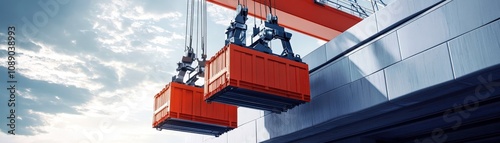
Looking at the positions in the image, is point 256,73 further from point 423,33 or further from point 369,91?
point 423,33

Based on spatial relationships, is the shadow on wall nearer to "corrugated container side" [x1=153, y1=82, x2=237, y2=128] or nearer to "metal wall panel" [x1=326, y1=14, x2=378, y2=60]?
"metal wall panel" [x1=326, y1=14, x2=378, y2=60]

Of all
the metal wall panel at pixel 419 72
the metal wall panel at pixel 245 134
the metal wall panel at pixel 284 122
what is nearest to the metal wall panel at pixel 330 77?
the metal wall panel at pixel 284 122

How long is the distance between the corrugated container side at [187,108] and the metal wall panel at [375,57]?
450cm

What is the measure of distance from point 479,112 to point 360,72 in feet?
10.1

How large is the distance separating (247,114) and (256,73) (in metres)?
5.51

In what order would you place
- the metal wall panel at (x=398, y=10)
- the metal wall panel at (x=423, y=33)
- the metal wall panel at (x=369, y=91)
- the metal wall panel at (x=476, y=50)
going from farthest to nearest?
the metal wall panel at (x=369, y=91) → the metal wall panel at (x=398, y=10) → the metal wall panel at (x=423, y=33) → the metal wall panel at (x=476, y=50)

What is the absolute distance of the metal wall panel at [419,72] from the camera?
777 centimetres

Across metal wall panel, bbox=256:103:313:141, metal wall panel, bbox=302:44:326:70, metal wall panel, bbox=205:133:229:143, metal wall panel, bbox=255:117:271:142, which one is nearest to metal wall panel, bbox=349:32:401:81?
metal wall panel, bbox=302:44:326:70

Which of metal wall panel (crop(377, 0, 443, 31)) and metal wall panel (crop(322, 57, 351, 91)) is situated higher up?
metal wall panel (crop(377, 0, 443, 31))

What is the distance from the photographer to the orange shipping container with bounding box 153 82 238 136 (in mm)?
11523

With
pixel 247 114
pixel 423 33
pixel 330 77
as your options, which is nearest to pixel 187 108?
pixel 247 114

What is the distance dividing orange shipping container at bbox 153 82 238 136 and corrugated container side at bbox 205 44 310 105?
6.15ft

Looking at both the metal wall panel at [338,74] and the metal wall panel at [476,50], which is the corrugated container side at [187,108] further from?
the metal wall panel at [476,50]

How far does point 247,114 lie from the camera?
47.9 ft
